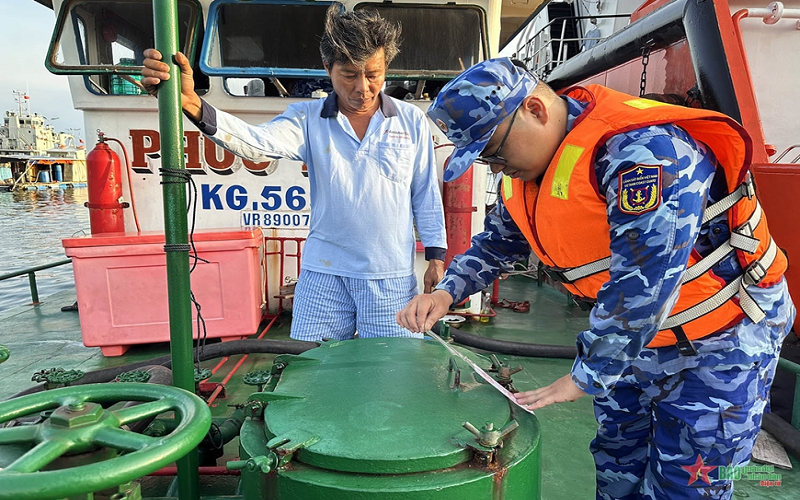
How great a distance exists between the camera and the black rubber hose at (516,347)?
3.71 metres

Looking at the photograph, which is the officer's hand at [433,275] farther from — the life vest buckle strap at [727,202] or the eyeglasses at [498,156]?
the life vest buckle strap at [727,202]

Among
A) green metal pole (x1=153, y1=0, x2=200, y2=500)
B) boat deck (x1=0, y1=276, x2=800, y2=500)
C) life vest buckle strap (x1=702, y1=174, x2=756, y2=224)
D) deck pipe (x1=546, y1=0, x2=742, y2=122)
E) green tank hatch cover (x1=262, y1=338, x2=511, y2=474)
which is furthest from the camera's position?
deck pipe (x1=546, y1=0, x2=742, y2=122)

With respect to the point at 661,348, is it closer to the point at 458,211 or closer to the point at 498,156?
the point at 498,156

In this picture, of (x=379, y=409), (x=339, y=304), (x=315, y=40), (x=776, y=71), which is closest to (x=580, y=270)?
(x=379, y=409)

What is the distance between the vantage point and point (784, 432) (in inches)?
101

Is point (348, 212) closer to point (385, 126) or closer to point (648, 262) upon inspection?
point (385, 126)

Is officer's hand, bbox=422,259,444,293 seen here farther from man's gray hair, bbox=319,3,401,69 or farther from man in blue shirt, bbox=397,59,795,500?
man's gray hair, bbox=319,3,401,69

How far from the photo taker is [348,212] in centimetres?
211

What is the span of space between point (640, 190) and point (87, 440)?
124 centimetres

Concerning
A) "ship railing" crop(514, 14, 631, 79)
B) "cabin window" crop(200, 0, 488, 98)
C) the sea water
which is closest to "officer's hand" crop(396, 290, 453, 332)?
"cabin window" crop(200, 0, 488, 98)

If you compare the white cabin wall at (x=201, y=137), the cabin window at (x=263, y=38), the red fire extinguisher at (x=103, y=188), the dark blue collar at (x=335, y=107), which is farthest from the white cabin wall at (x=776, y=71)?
the red fire extinguisher at (x=103, y=188)

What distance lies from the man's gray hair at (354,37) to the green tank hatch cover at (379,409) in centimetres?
111

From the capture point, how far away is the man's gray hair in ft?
6.20

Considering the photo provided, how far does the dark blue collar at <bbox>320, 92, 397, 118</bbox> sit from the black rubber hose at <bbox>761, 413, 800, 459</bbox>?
2521mm
